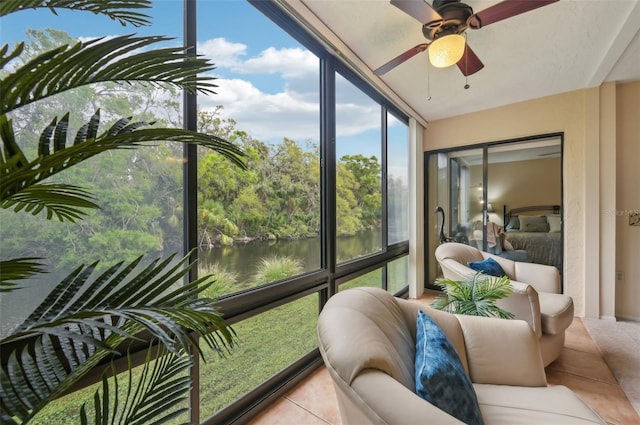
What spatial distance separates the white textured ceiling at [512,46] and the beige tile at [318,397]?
2.40m

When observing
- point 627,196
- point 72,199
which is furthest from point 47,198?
point 627,196

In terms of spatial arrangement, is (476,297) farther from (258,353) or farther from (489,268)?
(258,353)

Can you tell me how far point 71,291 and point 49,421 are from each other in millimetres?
910

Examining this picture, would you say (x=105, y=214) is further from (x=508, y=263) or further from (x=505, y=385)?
(x=508, y=263)

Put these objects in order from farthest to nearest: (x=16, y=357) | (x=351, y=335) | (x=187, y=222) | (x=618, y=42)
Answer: (x=618, y=42), (x=187, y=222), (x=351, y=335), (x=16, y=357)

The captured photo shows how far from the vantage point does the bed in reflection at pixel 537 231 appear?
131 inches

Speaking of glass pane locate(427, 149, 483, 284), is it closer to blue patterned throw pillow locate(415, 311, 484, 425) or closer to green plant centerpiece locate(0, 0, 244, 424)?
blue patterned throw pillow locate(415, 311, 484, 425)

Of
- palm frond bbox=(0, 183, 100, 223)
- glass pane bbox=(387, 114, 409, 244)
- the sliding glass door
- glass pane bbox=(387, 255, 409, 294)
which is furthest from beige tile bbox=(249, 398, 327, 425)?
the sliding glass door

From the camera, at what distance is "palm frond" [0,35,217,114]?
0.43 m

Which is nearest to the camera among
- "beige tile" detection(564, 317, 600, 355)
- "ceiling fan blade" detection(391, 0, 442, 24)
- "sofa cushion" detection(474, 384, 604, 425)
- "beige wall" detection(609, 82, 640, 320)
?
"sofa cushion" detection(474, 384, 604, 425)

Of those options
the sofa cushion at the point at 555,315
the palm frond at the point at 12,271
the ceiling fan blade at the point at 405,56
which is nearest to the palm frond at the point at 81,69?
the palm frond at the point at 12,271

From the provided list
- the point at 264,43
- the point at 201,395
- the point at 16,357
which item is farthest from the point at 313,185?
the point at 16,357

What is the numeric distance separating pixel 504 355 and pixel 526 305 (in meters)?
0.83

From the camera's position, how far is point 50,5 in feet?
1.69
